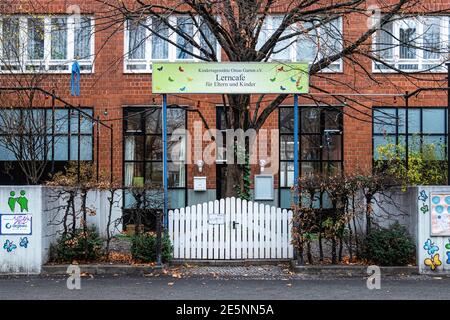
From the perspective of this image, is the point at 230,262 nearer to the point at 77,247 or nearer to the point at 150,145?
the point at 77,247

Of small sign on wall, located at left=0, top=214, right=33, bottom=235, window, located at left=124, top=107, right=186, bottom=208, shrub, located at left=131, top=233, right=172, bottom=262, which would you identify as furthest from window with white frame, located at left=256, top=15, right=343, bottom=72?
small sign on wall, located at left=0, top=214, right=33, bottom=235

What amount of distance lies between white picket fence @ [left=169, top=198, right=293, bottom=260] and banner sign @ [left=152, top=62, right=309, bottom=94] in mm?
2337

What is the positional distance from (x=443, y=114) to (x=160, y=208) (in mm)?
11738

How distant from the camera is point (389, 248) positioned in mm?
11156

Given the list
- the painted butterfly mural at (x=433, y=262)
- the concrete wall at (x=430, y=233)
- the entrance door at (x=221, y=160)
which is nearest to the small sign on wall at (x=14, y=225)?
the concrete wall at (x=430, y=233)

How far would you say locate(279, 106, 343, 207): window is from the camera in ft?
63.6

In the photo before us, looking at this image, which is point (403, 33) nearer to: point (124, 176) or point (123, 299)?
point (124, 176)

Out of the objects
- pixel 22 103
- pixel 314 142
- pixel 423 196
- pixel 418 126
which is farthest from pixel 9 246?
pixel 418 126

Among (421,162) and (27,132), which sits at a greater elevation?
(27,132)

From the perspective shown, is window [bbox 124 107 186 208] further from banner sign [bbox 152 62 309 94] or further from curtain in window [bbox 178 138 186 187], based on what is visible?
banner sign [bbox 152 62 309 94]

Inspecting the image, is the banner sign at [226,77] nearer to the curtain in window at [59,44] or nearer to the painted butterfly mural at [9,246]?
the painted butterfly mural at [9,246]

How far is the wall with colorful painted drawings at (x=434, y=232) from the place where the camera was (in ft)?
36.4

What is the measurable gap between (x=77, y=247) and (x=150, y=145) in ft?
27.9

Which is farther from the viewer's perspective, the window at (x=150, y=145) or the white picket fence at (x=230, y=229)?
the window at (x=150, y=145)
